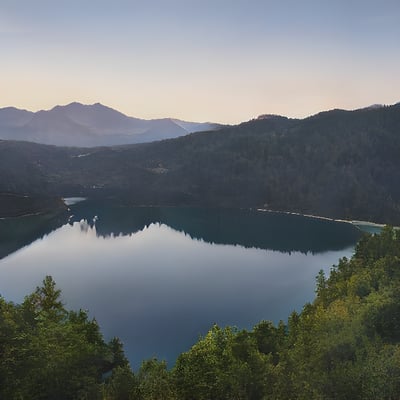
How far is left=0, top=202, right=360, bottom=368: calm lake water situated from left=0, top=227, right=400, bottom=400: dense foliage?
22.5 metres

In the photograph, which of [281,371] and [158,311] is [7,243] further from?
[281,371]

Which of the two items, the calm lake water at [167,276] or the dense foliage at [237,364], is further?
the calm lake water at [167,276]

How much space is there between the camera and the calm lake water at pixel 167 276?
80938 mm

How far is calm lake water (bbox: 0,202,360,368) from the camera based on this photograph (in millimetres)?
80938

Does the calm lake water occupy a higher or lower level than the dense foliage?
lower

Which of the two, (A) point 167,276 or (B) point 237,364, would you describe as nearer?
(B) point 237,364

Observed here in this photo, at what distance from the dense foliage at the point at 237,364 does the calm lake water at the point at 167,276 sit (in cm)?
2246

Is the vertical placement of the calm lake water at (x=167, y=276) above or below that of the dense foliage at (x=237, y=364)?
below

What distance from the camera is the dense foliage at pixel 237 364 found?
30.4 meters

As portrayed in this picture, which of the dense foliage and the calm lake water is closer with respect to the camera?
the dense foliage

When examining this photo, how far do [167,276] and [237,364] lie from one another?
270ft

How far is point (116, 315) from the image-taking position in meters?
84.5

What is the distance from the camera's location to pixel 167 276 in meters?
120

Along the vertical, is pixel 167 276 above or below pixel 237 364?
below
